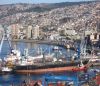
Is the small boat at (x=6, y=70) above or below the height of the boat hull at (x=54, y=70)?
above

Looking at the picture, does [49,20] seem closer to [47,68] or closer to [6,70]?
[47,68]

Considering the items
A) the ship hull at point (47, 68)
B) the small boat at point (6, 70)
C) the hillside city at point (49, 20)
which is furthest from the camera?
the hillside city at point (49, 20)

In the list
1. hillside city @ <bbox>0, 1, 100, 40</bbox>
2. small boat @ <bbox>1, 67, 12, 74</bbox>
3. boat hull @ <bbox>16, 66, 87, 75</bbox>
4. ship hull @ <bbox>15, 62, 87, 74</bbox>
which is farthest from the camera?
hillside city @ <bbox>0, 1, 100, 40</bbox>

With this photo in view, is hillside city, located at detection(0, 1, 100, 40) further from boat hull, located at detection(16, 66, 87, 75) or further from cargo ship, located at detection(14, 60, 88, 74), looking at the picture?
boat hull, located at detection(16, 66, 87, 75)

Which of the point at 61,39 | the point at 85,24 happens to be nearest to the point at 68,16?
the point at 85,24

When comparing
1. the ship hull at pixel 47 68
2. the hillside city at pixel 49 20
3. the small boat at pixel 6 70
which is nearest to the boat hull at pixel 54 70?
the ship hull at pixel 47 68

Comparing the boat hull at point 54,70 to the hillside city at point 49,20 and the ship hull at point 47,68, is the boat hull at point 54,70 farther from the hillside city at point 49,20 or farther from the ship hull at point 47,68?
the hillside city at point 49,20

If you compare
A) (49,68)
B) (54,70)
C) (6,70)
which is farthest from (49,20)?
(6,70)

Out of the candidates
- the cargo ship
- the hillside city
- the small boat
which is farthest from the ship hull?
the hillside city

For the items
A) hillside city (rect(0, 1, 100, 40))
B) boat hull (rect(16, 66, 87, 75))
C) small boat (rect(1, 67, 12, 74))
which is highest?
small boat (rect(1, 67, 12, 74))
